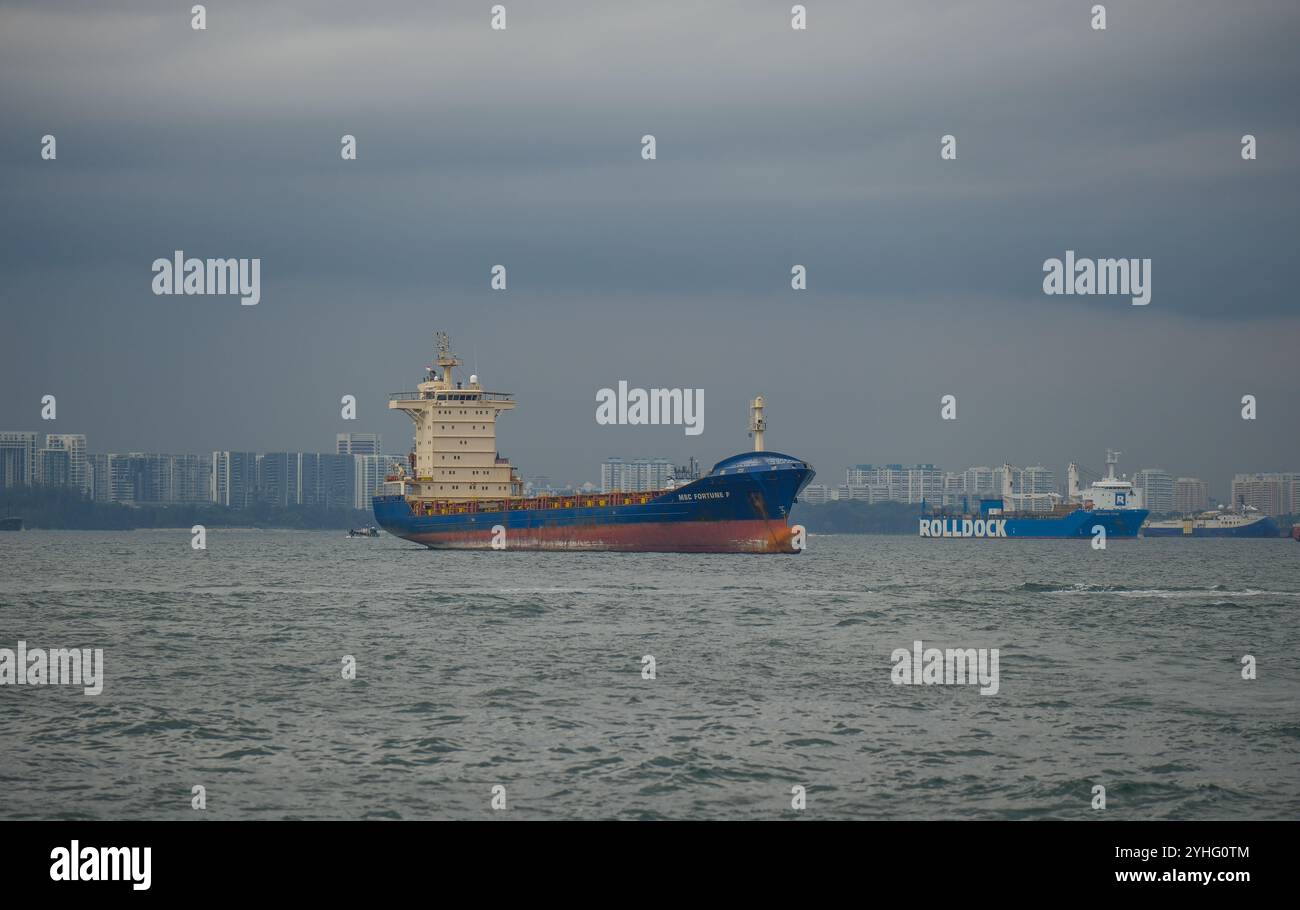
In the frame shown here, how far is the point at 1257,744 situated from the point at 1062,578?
179 feet

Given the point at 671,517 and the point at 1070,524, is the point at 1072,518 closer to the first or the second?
the point at 1070,524

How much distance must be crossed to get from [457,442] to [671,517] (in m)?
25.1

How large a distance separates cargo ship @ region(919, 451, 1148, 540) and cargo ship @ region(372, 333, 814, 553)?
3314 inches

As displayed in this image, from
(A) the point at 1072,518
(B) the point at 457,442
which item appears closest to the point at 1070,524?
(A) the point at 1072,518

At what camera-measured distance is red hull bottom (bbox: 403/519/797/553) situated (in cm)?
8112

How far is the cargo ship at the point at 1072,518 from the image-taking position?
16100 centimetres

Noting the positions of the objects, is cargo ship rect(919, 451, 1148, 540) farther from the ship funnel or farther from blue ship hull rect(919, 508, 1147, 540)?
the ship funnel

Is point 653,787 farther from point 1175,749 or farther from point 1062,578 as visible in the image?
point 1062,578

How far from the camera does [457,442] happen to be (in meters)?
101

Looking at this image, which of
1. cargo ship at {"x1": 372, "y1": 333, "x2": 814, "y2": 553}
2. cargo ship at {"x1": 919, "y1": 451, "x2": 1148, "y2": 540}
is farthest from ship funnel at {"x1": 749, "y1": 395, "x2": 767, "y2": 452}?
cargo ship at {"x1": 919, "y1": 451, "x2": 1148, "y2": 540}

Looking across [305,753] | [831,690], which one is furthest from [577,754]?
[831,690]

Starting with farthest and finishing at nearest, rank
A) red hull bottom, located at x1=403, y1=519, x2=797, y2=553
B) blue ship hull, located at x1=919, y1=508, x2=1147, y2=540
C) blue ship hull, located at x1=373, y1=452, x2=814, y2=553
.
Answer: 1. blue ship hull, located at x1=919, y1=508, x2=1147, y2=540
2. red hull bottom, located at x1=403, y1=519, x2=797, y2=553
3. blue ship hull, located at x1=373, y1=452, x2=814, y2=553

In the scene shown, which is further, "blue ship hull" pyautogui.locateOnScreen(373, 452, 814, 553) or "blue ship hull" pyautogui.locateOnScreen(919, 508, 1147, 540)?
"blue ship hull" pyautogui.locateOnScreen(919, 508, 1147, 540)
